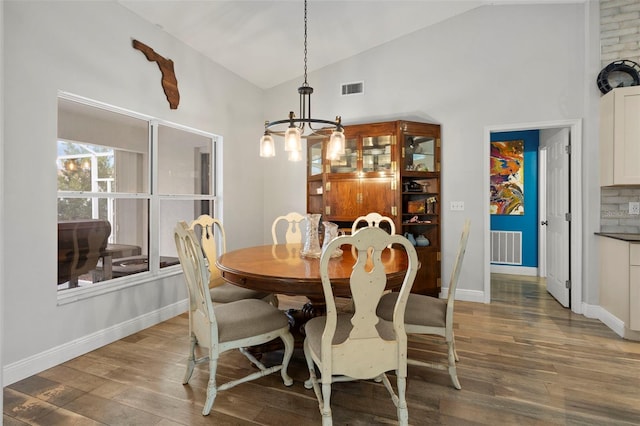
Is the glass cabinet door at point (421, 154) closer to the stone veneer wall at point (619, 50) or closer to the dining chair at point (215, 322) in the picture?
the stone veneer wall at point (619, 50)

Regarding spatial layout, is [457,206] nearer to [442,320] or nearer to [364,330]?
[442,320]

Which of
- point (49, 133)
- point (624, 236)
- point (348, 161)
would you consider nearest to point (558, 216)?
point (624, 236)

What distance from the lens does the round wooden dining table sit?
6.27 feet

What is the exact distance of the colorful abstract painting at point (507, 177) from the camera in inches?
216

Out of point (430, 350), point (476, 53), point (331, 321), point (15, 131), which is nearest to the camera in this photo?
point (331, 321)

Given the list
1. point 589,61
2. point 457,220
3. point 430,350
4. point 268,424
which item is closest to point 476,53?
point 589,61

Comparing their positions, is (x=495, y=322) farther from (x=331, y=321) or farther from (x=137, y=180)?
(x=137, y=180)

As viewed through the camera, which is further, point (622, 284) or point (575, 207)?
point (575, 207)

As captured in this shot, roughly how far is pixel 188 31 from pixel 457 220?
3.59m

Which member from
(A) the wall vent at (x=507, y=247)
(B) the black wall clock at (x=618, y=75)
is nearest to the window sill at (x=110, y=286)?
(B) the black wall clock at (x=618, y=75)

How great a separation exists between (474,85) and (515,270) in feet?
10.5

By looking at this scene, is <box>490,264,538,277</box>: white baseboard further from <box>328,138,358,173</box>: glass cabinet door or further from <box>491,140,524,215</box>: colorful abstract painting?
<box>328,138,358,173</box>: glass cabinet door

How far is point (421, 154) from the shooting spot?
4227 mm

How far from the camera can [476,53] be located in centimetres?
399
